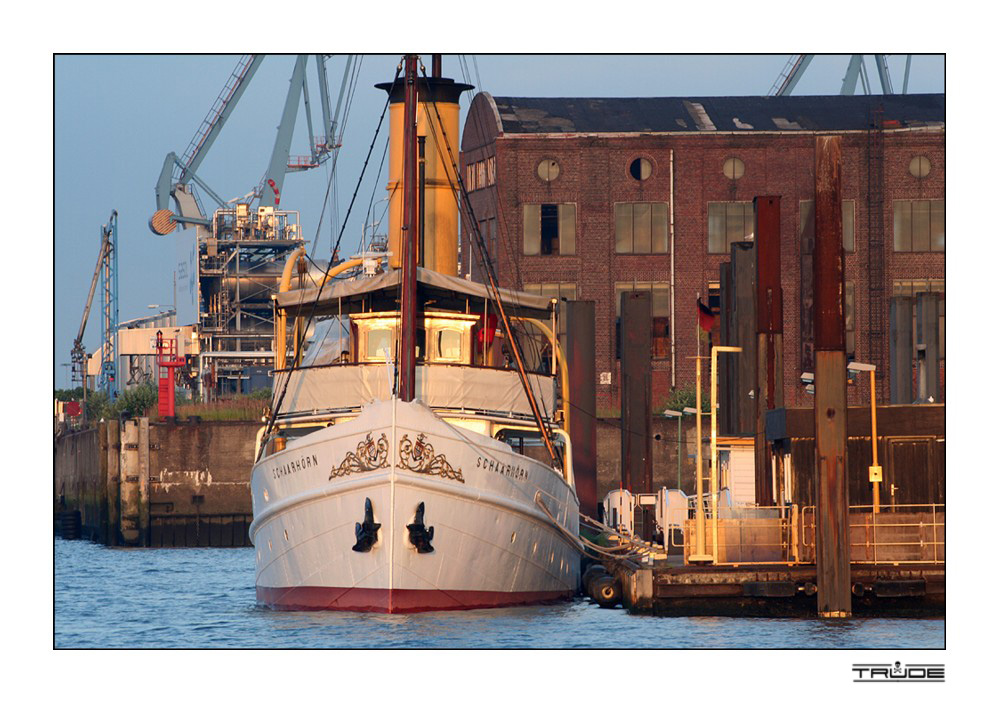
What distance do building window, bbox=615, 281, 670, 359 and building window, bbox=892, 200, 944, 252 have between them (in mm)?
9548

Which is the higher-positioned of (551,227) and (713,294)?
(551,227)

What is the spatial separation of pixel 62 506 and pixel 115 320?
18475 mm

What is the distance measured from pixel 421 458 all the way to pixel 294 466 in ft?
8.73

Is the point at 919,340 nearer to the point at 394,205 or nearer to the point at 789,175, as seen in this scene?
the point at 394,205

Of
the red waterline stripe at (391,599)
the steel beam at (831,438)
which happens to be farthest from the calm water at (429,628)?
the steel beam at (831,438)

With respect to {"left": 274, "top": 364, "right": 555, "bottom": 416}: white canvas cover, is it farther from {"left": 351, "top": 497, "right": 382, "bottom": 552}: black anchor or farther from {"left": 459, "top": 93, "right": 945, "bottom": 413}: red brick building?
{"left": 459, "top": 93, "right": 945, "bottom": 413}: red brick building

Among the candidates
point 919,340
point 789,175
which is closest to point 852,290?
point 789,175

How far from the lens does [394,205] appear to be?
44625 mm

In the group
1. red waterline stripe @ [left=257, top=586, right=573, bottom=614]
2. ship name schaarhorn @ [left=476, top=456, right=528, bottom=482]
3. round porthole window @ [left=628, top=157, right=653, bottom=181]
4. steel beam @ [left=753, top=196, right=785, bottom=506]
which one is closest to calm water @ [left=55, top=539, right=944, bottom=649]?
red waterline stripe @ [left=257, top=586, right=573, bottom=614]

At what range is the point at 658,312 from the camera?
73.0 m

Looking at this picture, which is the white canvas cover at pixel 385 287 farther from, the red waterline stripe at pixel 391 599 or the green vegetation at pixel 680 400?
the green vegetation at pixel 680 400

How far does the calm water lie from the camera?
2608cm

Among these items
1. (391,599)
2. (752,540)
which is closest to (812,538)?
(752,540)

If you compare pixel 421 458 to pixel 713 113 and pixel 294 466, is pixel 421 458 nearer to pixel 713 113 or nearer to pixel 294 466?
pixel 294 466
